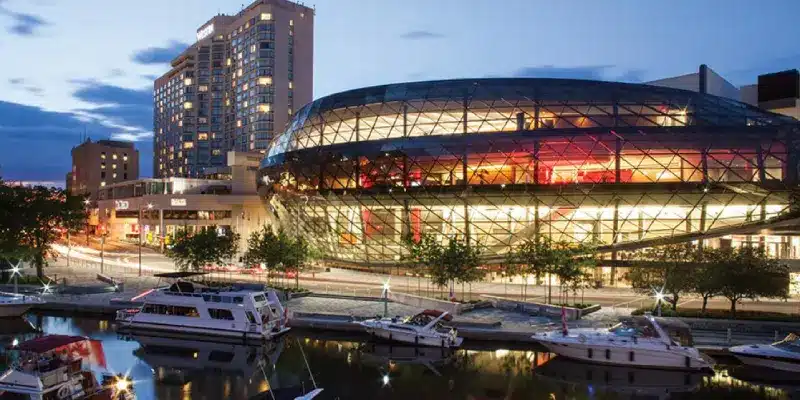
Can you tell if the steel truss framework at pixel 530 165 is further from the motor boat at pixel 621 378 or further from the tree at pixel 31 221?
the motor boat at pixel 621 378

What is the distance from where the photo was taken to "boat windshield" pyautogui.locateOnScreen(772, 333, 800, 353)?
107ft

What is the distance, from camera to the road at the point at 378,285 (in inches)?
1858

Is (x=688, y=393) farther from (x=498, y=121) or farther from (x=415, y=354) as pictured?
(x=498, y=121)

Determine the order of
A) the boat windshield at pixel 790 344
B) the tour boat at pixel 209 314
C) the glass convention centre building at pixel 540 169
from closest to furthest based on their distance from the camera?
the boat windshield at pixel 790 344
the tour boat at pixel 209 314
the glass convention centre building at pixel 540 169

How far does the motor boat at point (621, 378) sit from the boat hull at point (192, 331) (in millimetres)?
16071

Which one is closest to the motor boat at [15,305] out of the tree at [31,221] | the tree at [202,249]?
the tree at [31,221]

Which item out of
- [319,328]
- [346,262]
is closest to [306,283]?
[346,262]

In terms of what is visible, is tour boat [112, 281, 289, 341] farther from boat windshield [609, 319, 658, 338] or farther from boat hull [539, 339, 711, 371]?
boat windshield [609, 319, 658, 338]

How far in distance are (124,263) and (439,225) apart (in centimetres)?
4179

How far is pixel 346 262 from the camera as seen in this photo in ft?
237

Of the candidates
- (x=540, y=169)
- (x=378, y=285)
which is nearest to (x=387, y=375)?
(x=378, y=285)

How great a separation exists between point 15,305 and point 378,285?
28.5 meters

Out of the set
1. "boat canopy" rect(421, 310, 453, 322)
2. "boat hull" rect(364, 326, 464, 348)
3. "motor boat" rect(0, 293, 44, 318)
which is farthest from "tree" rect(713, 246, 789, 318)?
"motor boat" rect(0, 293, 44, 318)

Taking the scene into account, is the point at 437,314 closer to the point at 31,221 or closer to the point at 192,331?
the point at 192,331
